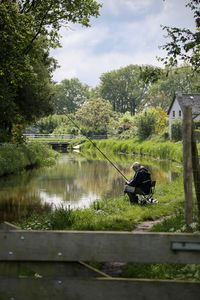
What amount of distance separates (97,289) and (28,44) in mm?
11682

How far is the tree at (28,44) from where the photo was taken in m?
11.0

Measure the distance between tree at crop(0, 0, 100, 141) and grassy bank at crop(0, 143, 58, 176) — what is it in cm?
138

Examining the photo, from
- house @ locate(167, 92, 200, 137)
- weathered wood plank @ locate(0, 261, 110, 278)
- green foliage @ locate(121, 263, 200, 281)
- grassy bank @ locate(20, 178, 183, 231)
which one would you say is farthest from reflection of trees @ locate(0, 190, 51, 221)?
house @ locate(167, 92, 200, 137)

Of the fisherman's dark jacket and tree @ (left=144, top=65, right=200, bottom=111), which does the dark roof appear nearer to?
tree @ (left=144, top=65, right=200, bottom=111)

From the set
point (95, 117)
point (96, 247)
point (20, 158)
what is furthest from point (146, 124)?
point (96, 247)

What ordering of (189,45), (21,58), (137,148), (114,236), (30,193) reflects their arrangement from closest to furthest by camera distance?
(114,236)
(189,45)
(21,58)
(30,193)
(137,148)

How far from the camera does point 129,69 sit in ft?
310

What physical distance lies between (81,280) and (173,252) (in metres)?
0.83

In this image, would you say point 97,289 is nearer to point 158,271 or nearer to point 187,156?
point 187,156

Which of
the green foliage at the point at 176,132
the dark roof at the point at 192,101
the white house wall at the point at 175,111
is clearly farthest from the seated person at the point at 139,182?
the white house wall at the point at 175,111

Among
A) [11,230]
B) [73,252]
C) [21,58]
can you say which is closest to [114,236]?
[73,252]

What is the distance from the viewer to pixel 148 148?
3875 centimetres

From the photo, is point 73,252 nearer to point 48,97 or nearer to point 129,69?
point 48,97

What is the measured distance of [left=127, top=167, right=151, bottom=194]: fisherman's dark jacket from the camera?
32.0 ft
